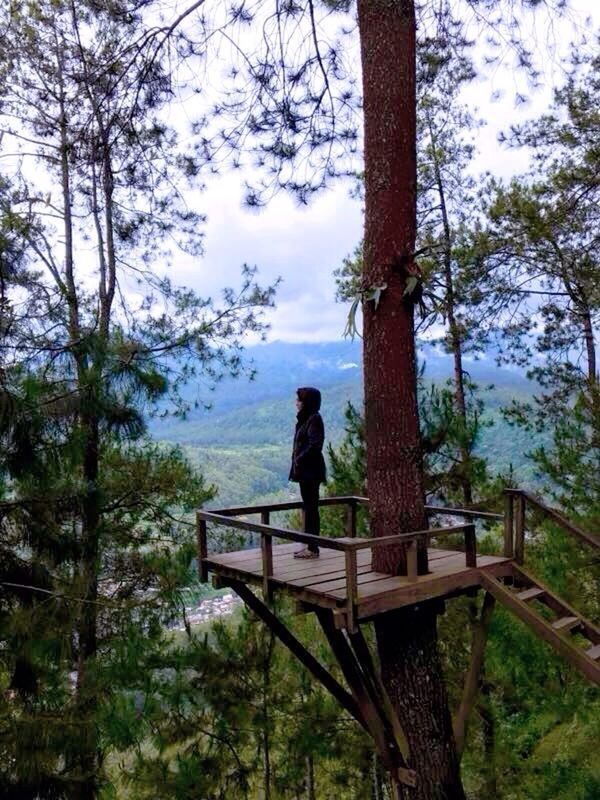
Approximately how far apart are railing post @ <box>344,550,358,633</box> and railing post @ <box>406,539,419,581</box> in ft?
1.63

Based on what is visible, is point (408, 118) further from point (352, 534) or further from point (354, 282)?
point (354, 282)

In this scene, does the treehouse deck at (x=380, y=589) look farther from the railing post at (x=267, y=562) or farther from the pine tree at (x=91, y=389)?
the pine tree at (x=91, y=389)

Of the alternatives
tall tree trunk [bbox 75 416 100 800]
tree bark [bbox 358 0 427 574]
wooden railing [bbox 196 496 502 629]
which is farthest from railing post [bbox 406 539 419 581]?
tall tree trunk [bbox 75 416 100 800]

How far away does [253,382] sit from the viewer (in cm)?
787

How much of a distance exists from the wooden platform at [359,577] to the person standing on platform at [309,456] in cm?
31

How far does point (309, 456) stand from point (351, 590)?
136 centimetres

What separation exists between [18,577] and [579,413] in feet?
21.5

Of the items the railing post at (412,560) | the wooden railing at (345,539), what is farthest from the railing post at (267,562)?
the railing post at (412,560)

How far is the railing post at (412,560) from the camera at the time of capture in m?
3.59

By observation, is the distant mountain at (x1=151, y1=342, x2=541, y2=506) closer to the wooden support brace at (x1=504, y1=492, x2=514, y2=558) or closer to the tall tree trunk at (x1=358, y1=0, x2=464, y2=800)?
the tall tree trunk at (x1=358, y1=0, x2=464, y2=800)

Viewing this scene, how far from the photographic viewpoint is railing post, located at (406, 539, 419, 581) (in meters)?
3.59

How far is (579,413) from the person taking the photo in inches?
293

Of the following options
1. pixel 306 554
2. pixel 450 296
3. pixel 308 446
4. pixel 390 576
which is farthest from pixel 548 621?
pixel 450 296

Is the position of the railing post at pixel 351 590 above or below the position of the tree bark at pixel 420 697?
above
